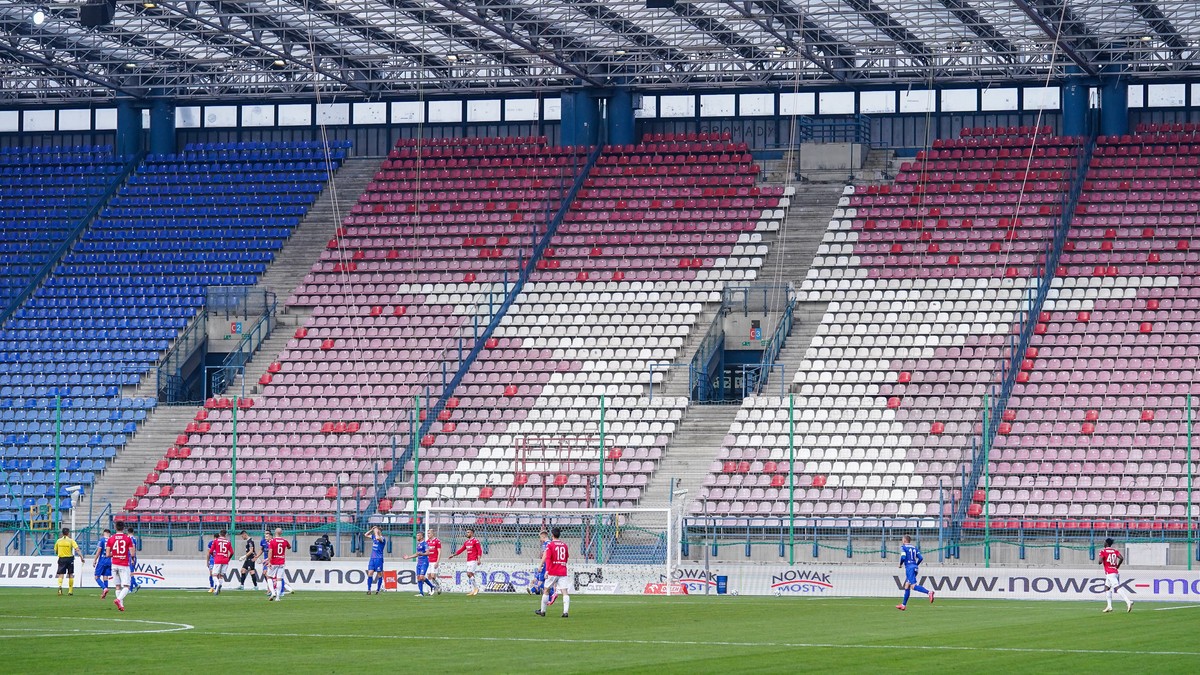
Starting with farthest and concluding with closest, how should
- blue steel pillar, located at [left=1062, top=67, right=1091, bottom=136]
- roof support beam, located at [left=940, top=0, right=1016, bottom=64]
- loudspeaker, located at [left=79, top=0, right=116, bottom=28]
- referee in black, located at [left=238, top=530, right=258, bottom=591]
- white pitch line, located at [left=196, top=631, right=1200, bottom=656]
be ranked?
blue steel pillar, located at [left=1062, top=67, right=1091, bottom=136], roof support beam, located at [left=940, top=0, right=1016, bottom=64], loudspeaker, located at [left=79, top=0, right=116, bottom=28], referee in black, located at [left=238, top=530, right=258, bottom=591], white pitch line, located at [left=196, top=631, right=1200, bottom=656]

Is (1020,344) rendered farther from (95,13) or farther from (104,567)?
(104,567)

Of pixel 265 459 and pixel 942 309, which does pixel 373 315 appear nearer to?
pixel 265 459

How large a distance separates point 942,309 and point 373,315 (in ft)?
54.0

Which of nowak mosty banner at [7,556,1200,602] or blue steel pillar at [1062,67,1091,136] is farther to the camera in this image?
blue steel pillar at [1062,67,1091,136]

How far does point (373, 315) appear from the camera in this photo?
2148 inches

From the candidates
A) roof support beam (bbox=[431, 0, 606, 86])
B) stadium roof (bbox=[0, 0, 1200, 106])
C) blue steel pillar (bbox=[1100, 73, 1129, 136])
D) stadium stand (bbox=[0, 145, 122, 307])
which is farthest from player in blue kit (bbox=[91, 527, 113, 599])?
blue steel pillar (bbox=[1100, 73, 1129, 136])

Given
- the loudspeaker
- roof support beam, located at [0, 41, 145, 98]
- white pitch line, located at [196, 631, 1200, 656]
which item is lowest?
white pitch line, located at [196, 631, 1200, 656]

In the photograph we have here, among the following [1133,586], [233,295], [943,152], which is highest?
[943,152]

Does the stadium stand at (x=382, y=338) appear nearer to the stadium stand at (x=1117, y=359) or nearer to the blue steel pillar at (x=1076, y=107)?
the stadium stand at (x=1117, y=359)

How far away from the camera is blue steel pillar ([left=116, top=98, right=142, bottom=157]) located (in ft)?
205

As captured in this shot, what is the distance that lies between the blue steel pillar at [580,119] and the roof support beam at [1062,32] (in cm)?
1532

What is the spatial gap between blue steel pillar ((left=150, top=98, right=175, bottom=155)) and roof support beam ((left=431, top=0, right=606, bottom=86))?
589 inches

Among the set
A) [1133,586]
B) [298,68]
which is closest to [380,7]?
[298,68]

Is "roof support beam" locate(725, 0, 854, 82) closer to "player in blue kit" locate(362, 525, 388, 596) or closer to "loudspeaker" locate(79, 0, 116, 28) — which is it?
"loudspeaker" locate(79, 0, 116, 28)
